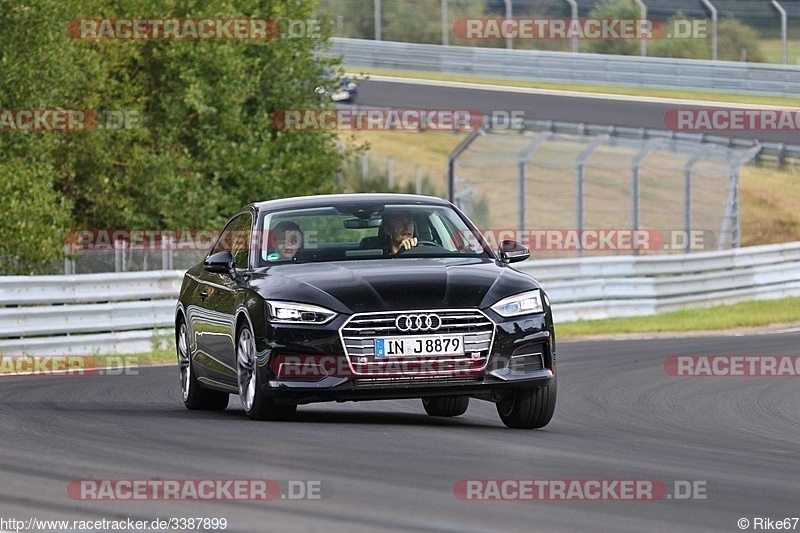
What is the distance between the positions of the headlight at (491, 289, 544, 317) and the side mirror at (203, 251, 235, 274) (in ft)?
7.05

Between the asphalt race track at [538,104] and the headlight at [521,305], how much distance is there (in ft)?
101

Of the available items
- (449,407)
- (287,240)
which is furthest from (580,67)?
Answer: (287,240)

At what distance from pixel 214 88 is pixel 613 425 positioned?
18.6m

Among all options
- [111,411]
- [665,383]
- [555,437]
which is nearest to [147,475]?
[555,437]

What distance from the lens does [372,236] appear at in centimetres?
1081

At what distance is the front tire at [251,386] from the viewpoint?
1006 cm

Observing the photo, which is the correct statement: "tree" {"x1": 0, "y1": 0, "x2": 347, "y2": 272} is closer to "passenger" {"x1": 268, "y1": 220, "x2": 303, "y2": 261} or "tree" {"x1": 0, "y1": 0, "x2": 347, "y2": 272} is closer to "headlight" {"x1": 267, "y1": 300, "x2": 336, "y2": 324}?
"passenger" {"x1": 268, "y1": 220, "x2": 303, "y2": 261}

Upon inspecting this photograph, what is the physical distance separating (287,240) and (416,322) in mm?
1656

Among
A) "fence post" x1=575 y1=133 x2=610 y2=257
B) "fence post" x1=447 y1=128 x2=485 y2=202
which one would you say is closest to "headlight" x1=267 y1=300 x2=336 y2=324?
"fence post" x1=447 y1=128 x2=485 y2=202

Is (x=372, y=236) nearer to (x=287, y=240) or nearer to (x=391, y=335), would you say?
(x=287, y=240)

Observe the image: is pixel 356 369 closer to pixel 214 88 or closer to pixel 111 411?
pixel 111 411

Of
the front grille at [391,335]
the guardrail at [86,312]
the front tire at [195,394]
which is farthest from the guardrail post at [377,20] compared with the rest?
the front grille at [391,335]

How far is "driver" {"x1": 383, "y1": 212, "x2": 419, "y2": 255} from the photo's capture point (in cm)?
1072

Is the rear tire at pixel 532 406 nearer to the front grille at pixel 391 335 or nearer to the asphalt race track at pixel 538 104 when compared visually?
the front grille at pixel 391 335
